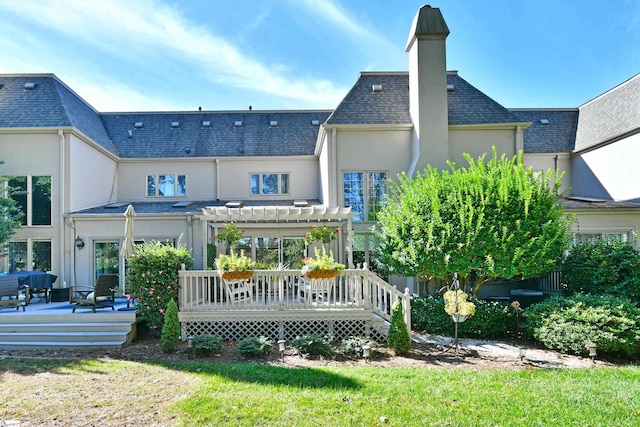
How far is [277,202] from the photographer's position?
53.1 ft

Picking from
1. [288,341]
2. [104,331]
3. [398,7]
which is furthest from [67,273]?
[398,7]

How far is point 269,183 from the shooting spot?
16828 mm

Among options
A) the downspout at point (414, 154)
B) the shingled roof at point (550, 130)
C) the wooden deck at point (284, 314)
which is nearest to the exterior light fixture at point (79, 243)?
the wooden deck at point (284, 314)

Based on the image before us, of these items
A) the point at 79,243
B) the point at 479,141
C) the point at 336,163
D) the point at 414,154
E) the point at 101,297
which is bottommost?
the point at 101,297

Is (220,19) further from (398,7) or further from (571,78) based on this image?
(571,78)

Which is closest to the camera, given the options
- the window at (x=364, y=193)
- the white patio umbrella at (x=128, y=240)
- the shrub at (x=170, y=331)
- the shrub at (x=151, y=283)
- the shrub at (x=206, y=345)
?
the shrub at (x=206, y=345)

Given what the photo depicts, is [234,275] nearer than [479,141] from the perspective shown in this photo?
Yes

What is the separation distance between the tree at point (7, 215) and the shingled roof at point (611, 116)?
2370cm

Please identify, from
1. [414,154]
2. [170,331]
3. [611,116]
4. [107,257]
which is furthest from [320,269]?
[611,116]

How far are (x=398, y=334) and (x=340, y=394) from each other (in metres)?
2.85

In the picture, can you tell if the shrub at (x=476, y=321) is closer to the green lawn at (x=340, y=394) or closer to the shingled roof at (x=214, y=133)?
the green lawn at (x=340, y=394)

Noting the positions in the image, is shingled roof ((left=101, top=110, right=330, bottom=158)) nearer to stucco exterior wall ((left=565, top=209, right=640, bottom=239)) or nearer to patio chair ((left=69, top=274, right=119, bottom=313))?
patio chair ((left=69, top=274, right=119, bottom=313))

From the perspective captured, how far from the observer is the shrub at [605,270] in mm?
9539

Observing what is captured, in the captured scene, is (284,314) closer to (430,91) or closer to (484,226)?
(484,226)
